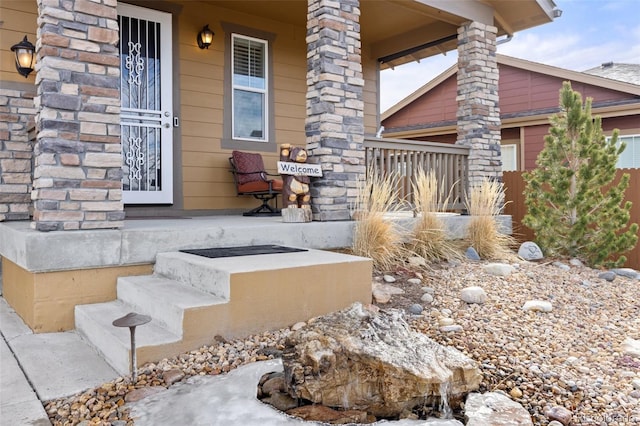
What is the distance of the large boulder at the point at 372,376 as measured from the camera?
2.10m

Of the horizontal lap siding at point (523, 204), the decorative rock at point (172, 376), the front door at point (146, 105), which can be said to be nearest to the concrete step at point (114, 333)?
the decorative rock at point (172, 376)

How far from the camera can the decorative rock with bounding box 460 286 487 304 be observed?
140 inches

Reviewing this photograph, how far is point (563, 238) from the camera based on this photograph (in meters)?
5.56

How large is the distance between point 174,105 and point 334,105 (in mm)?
2052

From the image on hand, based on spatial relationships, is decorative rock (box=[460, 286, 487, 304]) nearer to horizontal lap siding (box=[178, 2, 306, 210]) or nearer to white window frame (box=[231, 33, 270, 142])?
horizontal lap siding (box=[178, 2, 306, 210])

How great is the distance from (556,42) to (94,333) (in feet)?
102

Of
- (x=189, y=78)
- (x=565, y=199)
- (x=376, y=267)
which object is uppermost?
(x=189, y=78)

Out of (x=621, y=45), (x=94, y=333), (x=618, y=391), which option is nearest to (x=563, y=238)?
(x=618, y=391)

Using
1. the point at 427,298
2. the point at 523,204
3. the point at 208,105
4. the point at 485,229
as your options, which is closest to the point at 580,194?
the point at 485,229

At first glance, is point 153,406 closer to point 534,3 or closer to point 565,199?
point 565,199

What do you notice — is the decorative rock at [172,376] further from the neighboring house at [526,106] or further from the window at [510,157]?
the window at [510,157]

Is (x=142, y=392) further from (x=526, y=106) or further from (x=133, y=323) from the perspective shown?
(x=526, y=106)

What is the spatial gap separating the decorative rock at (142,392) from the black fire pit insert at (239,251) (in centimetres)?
111

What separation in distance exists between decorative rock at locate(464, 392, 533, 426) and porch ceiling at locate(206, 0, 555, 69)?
4.37 meters
